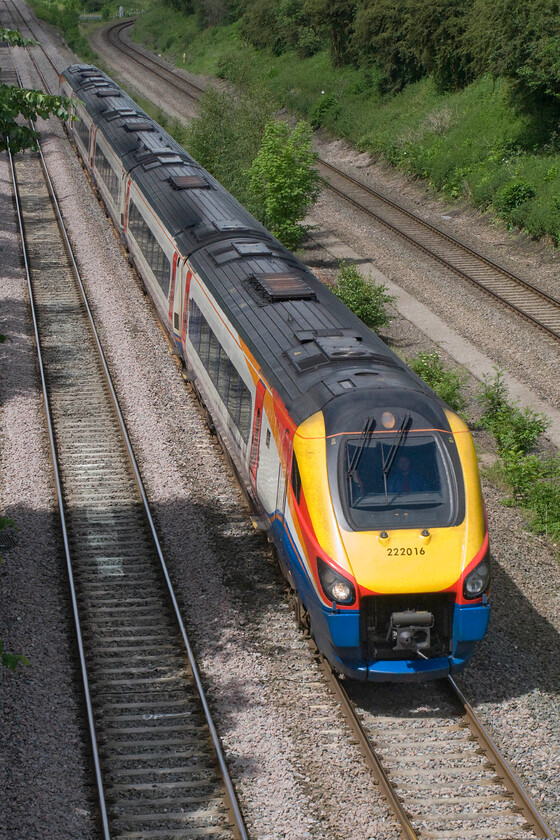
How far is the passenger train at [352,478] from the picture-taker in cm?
911

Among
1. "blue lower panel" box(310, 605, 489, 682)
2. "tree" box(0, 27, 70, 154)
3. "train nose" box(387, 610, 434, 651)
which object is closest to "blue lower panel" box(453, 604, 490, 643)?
"blue lower panel" box(310, 605, 489, 682)

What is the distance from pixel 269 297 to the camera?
13.1m

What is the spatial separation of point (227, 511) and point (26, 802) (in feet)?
18.8

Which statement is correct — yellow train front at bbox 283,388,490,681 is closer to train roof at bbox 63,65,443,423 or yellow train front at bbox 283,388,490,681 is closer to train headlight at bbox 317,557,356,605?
train headlight at bbox 317,557,356,605

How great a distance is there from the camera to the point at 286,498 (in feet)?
34.1

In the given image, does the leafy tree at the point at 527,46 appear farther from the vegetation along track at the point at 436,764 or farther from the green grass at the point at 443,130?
the vegetation along track at the point at 436,764

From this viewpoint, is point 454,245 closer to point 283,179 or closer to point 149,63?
point 283,179

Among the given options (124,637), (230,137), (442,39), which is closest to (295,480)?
(124,637)

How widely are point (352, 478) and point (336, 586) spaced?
3.72 feet

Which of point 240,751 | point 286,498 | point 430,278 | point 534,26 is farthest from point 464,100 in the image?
point 240,751

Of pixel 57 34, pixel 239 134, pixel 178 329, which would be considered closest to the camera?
pixel 178 329

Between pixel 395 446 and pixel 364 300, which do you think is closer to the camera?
pixel 395 446

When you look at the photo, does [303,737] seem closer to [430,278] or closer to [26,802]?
[26,802]

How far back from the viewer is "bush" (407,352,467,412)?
1661 cm
